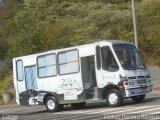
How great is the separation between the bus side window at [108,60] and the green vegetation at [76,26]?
2387 centimetres

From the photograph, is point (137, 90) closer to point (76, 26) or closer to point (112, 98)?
point (112, 98)

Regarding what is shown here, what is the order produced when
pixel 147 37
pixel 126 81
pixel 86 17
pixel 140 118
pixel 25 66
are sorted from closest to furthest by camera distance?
pixel 140 118
pixel 126 81
pixel 25 66
pixel 147 37
pixel 86 17

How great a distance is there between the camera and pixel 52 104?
23484 mm

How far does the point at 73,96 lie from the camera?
73.8ft

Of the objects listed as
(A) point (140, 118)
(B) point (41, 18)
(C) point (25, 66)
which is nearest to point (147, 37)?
(B) point (41, 18)

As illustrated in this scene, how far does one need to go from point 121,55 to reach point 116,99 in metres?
1.81

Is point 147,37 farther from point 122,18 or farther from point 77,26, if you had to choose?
point 77,26

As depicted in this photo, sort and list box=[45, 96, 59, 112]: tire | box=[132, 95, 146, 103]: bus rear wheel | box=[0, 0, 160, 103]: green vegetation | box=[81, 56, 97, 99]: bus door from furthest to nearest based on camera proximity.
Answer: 1. box=[0, 0, 160, 103]: green vegetation
2. box=[45, 96, 59, 112]: tire
3. box=[132, 95, 146, 103]: bus rear wheel
4. box=[81, 56, 97, 99]: bus door

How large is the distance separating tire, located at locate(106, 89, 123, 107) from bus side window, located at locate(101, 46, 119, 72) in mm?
893

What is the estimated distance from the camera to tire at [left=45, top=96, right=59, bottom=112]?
2330cm

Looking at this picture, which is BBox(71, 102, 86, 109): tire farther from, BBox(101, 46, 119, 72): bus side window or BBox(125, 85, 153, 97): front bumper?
BBox(125, 85, 153, 97): front bumper

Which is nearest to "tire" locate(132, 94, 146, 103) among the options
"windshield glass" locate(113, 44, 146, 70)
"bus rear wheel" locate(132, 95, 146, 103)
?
"bus rear wheel" locate(132, 95, 146, 103)

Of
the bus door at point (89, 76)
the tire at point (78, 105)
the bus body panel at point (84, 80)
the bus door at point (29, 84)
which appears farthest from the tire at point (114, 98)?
the bus door at point (29, 84)

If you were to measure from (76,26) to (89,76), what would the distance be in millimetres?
29336
